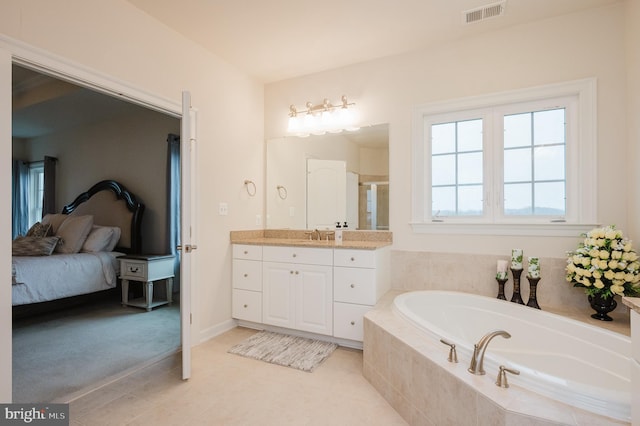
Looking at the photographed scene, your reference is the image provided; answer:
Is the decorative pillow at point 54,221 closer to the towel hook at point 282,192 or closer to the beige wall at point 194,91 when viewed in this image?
the beige wall at point 194,91

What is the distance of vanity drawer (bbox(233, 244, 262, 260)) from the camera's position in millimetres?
2990

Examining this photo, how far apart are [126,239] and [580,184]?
16.2ft

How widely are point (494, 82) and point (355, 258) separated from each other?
1.84m

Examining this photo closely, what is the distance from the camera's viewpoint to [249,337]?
284 cm

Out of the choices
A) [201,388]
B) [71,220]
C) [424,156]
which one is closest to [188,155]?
[201,388]

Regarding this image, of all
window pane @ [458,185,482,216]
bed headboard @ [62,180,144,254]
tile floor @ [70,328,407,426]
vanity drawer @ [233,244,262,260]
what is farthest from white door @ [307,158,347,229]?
bed headboard @ [62,180,144,254]

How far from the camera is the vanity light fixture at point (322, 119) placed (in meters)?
3.09

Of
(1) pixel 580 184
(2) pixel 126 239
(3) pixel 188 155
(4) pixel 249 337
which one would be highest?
(3) pixel 188 155

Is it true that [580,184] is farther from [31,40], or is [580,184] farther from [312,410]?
[31,40]

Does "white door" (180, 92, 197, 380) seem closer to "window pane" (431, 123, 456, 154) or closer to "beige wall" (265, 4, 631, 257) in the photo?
"beige wall" (265, 4, 631, 257)

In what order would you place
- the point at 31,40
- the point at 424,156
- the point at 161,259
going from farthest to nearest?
the point at 161,259
the point at 424,156
the point at 31,40

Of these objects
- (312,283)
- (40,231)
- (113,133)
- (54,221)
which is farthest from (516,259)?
(54,221)

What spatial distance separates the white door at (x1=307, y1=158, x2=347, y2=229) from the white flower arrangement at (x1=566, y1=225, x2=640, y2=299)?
1.86 meters

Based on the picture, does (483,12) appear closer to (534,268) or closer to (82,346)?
(534,268)
